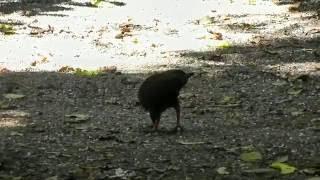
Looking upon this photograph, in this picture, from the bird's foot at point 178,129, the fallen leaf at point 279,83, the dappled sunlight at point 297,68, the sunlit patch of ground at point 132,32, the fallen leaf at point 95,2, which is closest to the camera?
the bird's foot at point 178,129

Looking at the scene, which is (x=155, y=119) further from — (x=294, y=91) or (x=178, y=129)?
(x=294, y=91)

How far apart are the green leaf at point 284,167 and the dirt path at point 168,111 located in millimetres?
40

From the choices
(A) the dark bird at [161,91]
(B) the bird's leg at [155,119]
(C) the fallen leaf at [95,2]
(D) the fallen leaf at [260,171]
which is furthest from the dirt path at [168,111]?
(C) the fallen leaf at [95,2]

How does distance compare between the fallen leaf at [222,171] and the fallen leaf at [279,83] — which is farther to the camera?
the fallen leaf at [279,83]

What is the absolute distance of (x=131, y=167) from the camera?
5113 mm

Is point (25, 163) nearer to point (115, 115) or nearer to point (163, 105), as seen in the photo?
point (163, 105)

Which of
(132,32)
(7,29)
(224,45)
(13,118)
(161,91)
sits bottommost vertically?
(13,118)

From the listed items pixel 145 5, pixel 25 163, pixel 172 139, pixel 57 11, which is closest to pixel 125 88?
pixel 172 139

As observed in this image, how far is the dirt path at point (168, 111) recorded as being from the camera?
521cm

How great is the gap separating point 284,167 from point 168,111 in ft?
9.62

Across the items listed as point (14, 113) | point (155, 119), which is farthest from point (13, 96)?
point (155, 119)

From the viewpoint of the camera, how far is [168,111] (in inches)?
302

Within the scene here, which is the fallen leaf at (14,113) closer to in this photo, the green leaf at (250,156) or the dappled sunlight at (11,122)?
the dappled sunlight at (11,122)

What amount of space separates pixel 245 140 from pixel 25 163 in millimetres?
1995
